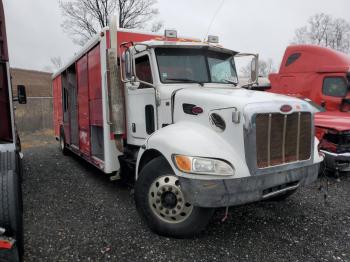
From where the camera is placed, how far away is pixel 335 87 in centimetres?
753

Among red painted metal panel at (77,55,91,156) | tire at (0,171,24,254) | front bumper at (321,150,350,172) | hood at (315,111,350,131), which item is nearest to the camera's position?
tire at (0,171,24,254)

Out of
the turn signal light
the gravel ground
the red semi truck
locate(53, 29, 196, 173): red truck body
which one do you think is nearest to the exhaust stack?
locate(53, 29, 196, 173): red truck body

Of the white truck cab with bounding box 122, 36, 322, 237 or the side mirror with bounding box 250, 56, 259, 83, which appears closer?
the white truck cab with bounding box 122, 36, 322, 237

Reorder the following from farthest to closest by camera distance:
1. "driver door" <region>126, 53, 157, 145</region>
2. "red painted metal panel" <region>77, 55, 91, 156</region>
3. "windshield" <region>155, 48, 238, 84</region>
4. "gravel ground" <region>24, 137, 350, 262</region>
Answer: "red painted metal panel" <region>77, 55, 91, 156</region>
"driver door" <region>126, 53, 157, 145</region>
"windshield" <region>155, 48, 238, 84</region>
"gravel ground" <region>24, 137, 350, 262</region>

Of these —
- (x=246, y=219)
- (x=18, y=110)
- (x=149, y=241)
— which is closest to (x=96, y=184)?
(x=149, y=241)

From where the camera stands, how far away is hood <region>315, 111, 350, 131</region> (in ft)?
18.9

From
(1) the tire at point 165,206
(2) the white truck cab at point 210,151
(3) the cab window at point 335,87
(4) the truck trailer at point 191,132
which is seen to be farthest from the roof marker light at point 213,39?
(3) the cab window at point 335,87

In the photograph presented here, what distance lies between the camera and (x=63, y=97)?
8.59 meters

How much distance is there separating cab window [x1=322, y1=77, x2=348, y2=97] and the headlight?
19.1ft

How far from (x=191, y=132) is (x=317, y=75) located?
5808mm

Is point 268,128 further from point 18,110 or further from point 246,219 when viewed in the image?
point 18,110

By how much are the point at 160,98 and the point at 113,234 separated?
1.94m

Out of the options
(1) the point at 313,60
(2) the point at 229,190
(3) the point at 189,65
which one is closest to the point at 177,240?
(2) the point at 229,190

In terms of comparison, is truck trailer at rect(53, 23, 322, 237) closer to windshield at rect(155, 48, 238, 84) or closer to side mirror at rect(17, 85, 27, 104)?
windshield at rect(155, 48, 238, 84)
